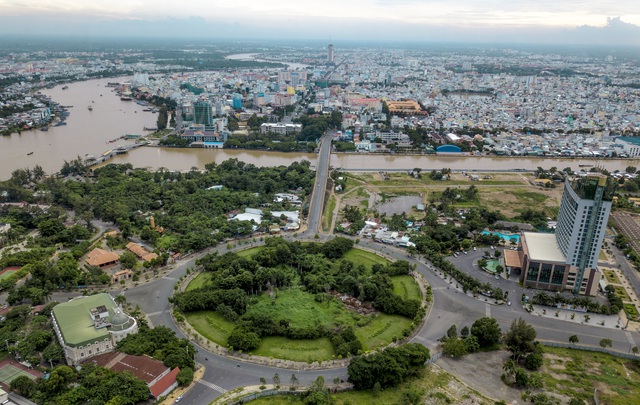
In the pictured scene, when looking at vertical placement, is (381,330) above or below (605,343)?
below

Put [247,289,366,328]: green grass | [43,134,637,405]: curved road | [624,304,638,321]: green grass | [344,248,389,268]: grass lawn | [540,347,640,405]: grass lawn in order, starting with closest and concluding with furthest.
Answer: [540,347,640,405]: grass lawn → [43,134,637,405]: curved road → [247,289,366,328]: green grass → [624,304,638,321]: green grass → [344,248,389,268]: grass lawn

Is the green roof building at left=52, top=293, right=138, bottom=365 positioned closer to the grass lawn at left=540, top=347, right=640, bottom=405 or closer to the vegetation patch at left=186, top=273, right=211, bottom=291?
the vegetation patch at left=186, top=273, right=211, bottom=291

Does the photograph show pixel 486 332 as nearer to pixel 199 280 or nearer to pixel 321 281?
pixel 321 281

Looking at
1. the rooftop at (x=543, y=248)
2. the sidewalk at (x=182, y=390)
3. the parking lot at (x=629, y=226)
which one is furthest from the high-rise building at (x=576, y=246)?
the sidewalk at (x=182, y=390)

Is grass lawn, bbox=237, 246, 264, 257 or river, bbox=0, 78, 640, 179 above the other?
river, bbox=0, 78, 640, 179

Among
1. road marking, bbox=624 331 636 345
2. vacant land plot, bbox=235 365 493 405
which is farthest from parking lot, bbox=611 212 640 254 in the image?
vacant land plot, bbox=235 365 493 405

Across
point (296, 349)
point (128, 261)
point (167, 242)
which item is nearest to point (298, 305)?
point (296, 349)

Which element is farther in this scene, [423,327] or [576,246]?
[576,246]
